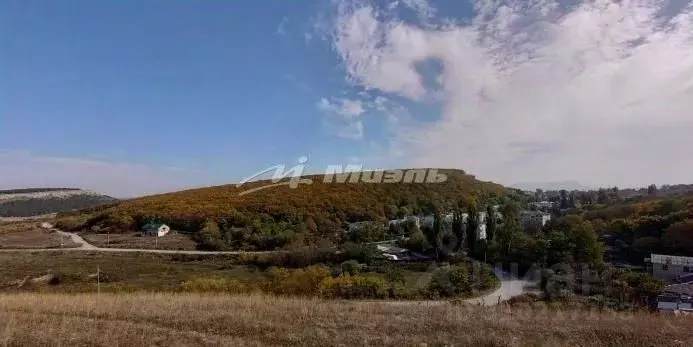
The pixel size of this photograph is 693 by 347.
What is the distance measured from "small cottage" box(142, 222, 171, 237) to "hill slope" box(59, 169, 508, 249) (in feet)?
13.4

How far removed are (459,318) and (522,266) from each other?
39.8 m

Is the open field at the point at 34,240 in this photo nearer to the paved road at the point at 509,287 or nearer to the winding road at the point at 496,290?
the winding road at the point at 496,290

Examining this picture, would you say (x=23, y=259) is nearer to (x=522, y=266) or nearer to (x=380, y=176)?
(x=522, y=266)

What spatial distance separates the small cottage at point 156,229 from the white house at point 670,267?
2605 inches

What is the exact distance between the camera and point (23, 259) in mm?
50312

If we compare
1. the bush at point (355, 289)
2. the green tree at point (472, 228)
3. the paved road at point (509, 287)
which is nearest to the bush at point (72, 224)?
the green tree at point (472, 228)

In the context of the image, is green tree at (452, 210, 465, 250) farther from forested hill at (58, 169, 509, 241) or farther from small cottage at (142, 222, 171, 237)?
small cottage at (142, 222, 171, 237)

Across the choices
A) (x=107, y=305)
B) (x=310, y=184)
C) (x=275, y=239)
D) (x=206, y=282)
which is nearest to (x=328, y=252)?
(x=275, y=239)

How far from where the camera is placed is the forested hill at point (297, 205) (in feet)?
279

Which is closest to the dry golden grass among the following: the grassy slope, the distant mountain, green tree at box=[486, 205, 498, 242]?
green tree at box=[486, 205, 498, 242]

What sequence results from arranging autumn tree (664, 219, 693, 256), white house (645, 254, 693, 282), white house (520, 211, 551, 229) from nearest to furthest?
1. white house (645, 254, 693, 282)
2. autumn tree (664, 219, 693, 256)
3. white house (520, 211, 551, 229)

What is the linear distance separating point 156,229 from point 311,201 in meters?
29.2

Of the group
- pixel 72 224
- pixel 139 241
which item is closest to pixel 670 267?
pixel 139 241

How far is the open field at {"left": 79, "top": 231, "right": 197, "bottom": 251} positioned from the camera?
65000 mm
